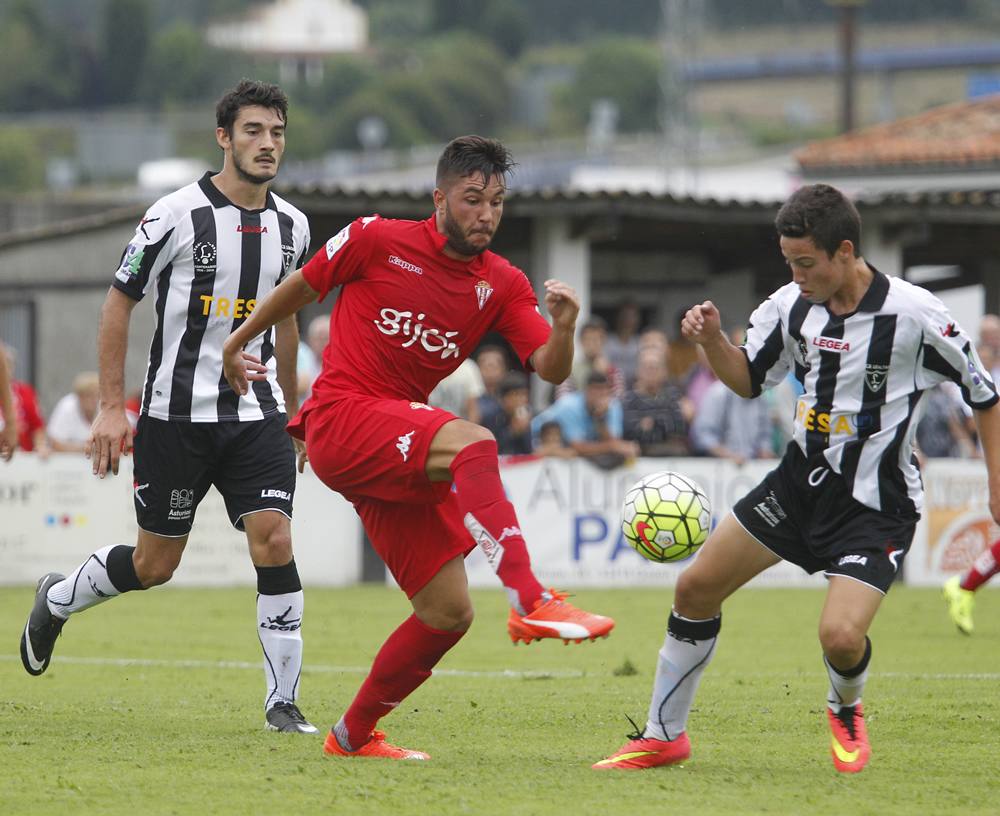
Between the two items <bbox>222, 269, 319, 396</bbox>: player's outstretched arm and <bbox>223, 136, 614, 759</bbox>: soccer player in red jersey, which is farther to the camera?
<bbox>222, 269, 319, 396</bbox>: player's outstretched arm

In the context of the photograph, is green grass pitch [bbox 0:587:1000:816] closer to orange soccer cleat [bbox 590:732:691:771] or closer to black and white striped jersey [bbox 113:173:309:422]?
orange soccer cleat [bbox 590:732:691:771]

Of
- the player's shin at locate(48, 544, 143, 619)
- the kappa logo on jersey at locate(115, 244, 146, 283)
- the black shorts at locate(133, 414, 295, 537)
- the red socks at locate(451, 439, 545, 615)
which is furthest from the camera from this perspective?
the player's shin at locate(48, 544, 143, 619)

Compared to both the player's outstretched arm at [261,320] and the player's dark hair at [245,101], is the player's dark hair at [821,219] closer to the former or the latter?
the player's outstretched arm at [261,320]

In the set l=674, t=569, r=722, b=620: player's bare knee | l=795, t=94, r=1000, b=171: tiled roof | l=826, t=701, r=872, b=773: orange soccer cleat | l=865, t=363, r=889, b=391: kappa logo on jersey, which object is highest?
l=795, t=94, r=1000, b=171: tiled roof

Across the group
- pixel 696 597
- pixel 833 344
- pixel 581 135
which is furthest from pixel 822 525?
pixel 581 135

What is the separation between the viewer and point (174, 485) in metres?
7.42

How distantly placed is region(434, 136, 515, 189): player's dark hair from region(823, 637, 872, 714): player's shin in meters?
2.10

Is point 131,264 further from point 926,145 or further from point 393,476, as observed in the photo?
point 926,145

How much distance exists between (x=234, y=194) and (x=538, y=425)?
27.8 ft

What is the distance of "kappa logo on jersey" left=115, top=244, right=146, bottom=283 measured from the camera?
7.31 m

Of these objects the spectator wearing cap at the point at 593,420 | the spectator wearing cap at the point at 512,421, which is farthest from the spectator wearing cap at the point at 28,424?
the spectator wearing cap at the point at 593,420

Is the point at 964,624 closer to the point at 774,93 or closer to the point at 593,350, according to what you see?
the point at 593,350

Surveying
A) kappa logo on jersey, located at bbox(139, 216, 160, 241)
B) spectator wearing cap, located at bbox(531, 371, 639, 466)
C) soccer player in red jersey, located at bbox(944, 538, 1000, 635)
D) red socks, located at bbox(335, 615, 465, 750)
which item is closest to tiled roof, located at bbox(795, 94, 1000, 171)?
spectator wearing cap, located at bbox(531, 371, 639, 466)

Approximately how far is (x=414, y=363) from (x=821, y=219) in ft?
5.07
